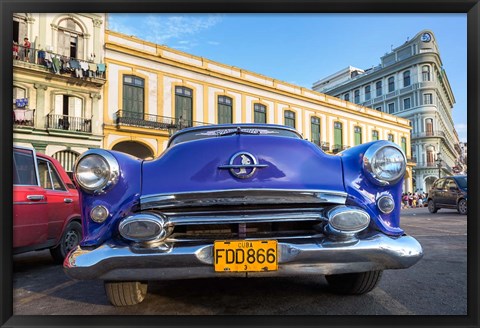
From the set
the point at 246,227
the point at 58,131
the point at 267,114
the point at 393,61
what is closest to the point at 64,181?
the point at 246,227

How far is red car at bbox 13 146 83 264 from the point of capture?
10.7 ft

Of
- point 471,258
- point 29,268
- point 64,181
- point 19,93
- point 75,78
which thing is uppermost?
point 75,78

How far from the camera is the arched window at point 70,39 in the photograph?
48.2 ft

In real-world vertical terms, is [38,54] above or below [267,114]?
above

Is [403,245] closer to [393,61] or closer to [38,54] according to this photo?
[38,54]

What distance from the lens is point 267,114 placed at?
20.7 m

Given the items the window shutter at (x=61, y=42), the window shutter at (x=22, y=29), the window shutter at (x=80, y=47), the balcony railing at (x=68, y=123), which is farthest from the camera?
the window shutter at (x=80, y=47)

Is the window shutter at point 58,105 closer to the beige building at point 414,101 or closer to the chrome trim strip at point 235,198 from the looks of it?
the chrome trim strip at point 235,198

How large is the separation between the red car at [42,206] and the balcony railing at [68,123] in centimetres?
1163

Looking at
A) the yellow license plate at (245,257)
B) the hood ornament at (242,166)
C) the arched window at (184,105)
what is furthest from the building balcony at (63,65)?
the yellow license plate at (245,257)

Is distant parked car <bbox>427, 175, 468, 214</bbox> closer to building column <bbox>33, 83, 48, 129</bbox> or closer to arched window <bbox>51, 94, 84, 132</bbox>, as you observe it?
arched window <bbox>51, 94, 84, 132</bbox>

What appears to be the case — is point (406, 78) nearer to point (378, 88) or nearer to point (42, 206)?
point (378, 88)

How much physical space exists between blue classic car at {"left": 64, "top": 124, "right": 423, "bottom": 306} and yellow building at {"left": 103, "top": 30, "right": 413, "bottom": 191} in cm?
1458

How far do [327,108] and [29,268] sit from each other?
72.2 ft
